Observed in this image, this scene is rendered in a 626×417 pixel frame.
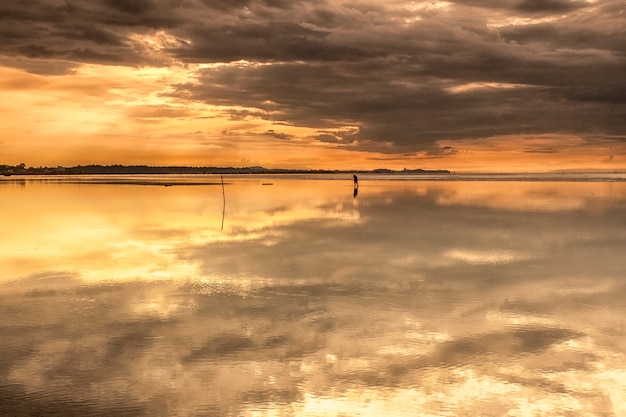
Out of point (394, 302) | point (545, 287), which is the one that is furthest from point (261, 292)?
point (545, 287)

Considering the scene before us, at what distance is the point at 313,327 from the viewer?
1205 centimetres

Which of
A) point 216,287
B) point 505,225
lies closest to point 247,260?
point 216,287

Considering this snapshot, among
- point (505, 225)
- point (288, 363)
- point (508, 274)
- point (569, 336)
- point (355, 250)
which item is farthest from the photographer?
point (505, 225)

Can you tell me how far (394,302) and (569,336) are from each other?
407cm

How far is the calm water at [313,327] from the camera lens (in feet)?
27.9

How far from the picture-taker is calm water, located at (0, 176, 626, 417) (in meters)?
8.52

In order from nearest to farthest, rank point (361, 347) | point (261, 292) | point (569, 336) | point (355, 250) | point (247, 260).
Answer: point (361, 347) → point (569, 336) → point (261, 292) → point (247, 260) → point (355, 250)

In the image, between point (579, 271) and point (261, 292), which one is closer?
point (261, 292)

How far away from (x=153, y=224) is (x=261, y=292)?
18.8m

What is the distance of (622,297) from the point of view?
14789 mm

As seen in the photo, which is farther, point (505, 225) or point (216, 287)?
point (505, 225)

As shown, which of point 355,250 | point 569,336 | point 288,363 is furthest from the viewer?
point 355,250

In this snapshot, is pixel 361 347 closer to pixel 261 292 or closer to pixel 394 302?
pixel 394 302

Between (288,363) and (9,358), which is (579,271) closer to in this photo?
(288,363)
